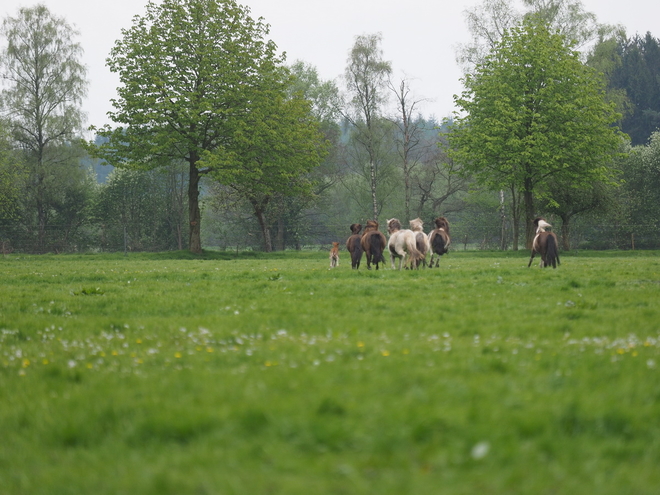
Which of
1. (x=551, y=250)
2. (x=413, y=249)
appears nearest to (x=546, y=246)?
(x=551, y=250)

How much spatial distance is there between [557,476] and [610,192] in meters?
51.3

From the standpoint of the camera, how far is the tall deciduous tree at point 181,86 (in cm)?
3925

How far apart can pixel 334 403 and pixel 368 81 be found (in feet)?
177

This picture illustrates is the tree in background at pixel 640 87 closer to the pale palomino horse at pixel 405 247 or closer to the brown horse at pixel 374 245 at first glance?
the pale palomino horse at pixel 405 247

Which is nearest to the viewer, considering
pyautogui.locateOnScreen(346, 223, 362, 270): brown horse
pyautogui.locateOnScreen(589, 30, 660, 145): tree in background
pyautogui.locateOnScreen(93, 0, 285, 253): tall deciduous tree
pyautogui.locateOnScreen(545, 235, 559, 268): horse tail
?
pyautogui.locateOnScreen(545, 235, 559, 268): horse tail

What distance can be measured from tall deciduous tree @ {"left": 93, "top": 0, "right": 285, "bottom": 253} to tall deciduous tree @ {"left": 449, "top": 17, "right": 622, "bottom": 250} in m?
16.9

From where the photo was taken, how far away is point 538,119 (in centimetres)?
4094

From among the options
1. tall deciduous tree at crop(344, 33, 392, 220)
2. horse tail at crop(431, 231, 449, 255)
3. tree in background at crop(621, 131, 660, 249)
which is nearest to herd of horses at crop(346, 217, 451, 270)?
horse tail at crop(431, 231, 449, 255)

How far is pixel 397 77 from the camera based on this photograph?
176 ft

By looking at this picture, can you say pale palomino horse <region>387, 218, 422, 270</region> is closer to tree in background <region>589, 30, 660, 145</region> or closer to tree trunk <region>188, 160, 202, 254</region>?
tree trunk <region>188, 160, 202, 254</region>

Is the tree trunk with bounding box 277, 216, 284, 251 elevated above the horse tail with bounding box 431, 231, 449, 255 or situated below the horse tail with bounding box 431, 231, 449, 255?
above

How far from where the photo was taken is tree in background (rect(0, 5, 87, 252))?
53.3 m

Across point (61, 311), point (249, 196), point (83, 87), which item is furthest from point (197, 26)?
point (61, 311)

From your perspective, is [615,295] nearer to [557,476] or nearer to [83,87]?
[557,476]
